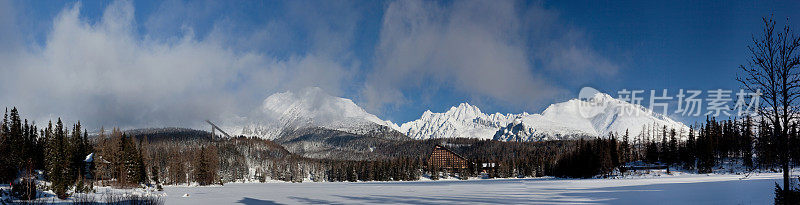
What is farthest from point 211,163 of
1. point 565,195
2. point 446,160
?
point 565,195

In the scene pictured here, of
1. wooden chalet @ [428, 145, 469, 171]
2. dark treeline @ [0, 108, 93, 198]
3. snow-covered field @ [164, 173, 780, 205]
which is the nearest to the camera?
snow-covered field @ [164, 173, 780, 205]

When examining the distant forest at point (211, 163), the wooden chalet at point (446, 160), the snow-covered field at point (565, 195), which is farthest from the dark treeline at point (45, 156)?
the wooden chalet at point (446, 160)

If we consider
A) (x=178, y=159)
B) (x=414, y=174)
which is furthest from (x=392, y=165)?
(x=178, y=159)

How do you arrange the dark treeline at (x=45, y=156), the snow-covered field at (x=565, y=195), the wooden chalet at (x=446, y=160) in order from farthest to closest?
the wooden chalet at (x=446, y=160) < the dark treeline at (x=45, y=156) < the snow-covered field at (x=565, y=195)

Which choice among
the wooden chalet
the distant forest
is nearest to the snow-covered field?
the distant forest

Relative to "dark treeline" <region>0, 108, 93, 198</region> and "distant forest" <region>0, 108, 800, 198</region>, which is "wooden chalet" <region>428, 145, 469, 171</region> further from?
Answer: "dark treeline" <region>0, 108, 93, 198</region>

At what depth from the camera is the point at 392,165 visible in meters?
121

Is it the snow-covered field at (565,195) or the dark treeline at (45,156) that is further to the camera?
the dark treeline at (45,156)

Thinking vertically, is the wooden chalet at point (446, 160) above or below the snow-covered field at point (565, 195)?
below


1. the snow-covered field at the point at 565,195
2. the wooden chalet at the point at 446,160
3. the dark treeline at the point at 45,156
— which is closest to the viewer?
the snow-covered field at the point at 565,195

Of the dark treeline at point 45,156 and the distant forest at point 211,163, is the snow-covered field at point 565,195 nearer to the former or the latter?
the distant forest at point 211,163

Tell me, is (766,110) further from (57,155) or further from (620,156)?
(620,156)

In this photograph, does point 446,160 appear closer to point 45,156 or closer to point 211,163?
point 211,163

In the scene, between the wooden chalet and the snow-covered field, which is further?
the wooden chalet
